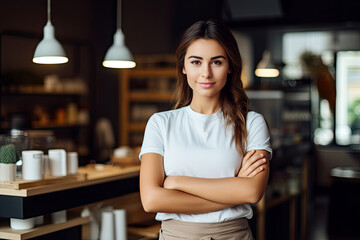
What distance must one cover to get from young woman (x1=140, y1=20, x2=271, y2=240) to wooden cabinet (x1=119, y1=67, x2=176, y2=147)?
6.08 metres

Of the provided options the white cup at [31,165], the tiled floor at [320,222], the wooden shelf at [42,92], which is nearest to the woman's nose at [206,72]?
the white cup at [31,165]

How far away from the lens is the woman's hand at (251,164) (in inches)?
82.7

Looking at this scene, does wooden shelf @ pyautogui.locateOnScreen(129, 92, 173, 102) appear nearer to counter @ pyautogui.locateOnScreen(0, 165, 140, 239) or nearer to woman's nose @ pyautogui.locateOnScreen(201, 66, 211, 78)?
counter @ pyautogui.locateOnScreen(0, 165, 140, 239)

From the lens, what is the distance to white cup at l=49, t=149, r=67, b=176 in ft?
11.6

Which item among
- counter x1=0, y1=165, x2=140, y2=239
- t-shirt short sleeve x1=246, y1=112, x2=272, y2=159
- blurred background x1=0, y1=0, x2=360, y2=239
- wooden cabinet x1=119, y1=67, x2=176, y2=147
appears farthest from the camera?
wooden cabinet x1=119, y1=67, x2=176, y2=147

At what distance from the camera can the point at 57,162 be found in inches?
140

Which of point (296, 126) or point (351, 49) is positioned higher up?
point (351, 49)

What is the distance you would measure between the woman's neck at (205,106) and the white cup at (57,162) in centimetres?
163

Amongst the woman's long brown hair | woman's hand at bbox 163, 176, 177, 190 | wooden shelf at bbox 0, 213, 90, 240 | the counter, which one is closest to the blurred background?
the counter

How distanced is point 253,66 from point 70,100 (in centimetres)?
379

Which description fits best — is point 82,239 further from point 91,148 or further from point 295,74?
point 295,74

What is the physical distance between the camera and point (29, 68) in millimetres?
7465

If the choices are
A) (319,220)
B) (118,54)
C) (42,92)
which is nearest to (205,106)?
(118,54)

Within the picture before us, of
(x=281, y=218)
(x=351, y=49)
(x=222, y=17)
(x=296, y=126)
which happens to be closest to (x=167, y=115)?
(x=281, y=218)
